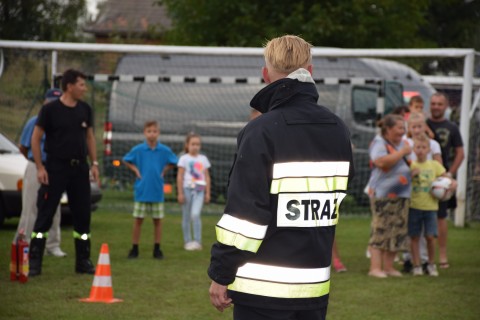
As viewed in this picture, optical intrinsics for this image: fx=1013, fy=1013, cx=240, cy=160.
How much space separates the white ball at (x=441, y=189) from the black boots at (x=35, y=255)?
4231mm

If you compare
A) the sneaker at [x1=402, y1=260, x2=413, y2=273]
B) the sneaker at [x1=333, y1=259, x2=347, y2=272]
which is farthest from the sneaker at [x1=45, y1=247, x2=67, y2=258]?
the sneaker at [x1=402, y1=260, x2=413, y2=273]

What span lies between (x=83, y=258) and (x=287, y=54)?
6.54m

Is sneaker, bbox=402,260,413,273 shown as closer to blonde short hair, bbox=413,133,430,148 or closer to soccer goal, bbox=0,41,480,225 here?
blonde short hair, bbox=413,133,430,148

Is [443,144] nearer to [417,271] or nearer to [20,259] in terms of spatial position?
[417,271]

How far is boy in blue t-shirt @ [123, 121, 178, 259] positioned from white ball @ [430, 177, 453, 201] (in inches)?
134

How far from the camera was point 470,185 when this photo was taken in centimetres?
1738

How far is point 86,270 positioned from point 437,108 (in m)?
4.61

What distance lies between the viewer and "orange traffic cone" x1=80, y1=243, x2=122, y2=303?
361 inches

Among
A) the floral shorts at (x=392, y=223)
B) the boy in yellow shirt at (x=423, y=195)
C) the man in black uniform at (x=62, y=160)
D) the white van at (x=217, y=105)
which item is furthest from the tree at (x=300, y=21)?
the man in black uniform at (x=62, y=160)

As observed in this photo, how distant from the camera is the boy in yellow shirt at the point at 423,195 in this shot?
11164mm

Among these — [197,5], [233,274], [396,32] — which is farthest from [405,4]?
[233,274]

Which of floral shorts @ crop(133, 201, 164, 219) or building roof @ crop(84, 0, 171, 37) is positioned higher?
building roof @ crop(84, 0, 171, 37)

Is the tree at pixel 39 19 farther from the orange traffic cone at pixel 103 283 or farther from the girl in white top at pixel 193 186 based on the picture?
the orange traffic cone at pixel 103 283

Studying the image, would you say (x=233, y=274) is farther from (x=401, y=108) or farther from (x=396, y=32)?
(x=396, y=32)
